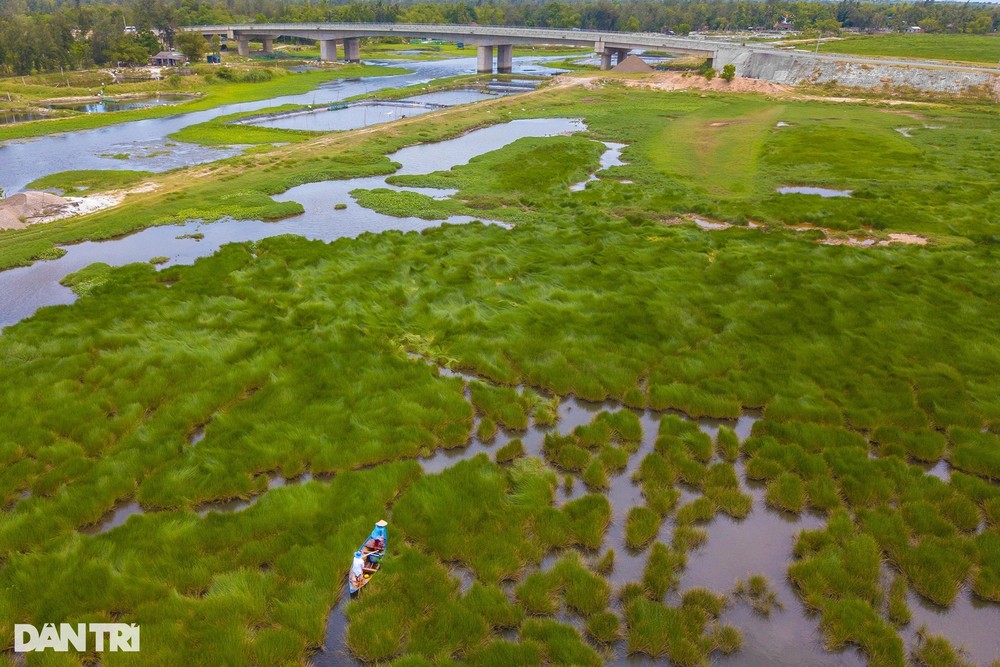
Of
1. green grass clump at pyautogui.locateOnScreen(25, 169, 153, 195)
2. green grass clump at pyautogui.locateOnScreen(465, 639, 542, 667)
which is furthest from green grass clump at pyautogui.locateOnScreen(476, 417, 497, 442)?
green grass clump at pyautogui.locateOnScreen(25, 169, 153, 195)

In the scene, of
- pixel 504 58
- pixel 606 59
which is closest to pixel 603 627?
pixel 606 59

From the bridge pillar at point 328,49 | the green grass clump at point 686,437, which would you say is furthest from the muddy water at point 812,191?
the bridge pillar at point 328,49

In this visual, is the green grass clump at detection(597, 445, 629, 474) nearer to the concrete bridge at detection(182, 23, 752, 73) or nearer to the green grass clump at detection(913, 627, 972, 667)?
the green grass clump at detection(913, 627, 972, 667)

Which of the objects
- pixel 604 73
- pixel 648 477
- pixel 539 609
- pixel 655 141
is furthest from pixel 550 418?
pixel 604 73

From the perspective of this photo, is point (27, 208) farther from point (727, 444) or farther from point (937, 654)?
point (937, 654)

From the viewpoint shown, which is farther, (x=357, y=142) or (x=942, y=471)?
(x=357, y=142)

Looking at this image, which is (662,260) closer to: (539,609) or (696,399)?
(696,399)

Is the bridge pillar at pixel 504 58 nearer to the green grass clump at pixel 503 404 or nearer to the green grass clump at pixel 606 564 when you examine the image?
the green grass clump at pixel 503 404
